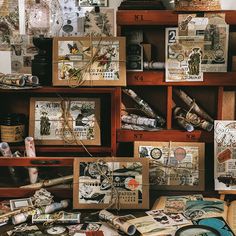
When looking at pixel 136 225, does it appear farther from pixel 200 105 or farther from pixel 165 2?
pixel 165 2

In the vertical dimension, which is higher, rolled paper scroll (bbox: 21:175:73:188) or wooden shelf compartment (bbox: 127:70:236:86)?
wooden shelf compartment (bbox: 127:70:236:86)

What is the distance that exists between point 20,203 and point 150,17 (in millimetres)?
883

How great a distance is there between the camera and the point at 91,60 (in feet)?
5.24

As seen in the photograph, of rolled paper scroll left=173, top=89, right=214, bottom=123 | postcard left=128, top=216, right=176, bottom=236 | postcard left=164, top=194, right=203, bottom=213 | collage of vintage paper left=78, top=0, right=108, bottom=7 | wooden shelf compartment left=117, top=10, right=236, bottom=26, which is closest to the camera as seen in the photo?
postcard left=128, top=216, right=176, bottom=236

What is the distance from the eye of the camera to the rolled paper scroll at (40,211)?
1.40 m

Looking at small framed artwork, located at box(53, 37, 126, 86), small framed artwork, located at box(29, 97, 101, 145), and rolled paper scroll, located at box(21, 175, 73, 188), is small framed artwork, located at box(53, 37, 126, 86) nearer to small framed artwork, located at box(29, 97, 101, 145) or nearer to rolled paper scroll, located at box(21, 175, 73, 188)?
small framed artwork, located at box(29, 97, 101, 145)

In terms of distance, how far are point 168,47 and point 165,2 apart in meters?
0.24

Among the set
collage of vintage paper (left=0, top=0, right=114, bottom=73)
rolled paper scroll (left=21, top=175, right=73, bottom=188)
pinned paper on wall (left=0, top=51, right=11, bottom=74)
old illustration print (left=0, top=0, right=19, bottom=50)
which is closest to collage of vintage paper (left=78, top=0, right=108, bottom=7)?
collage of vintage paper (left=0, top=0, right=114, bottom=73)

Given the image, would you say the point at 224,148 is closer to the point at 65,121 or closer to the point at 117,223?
the point at 117,223

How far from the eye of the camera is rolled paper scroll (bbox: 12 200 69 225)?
1.40 meters

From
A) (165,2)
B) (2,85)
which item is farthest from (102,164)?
(165,2)

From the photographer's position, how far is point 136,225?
1.36 metres

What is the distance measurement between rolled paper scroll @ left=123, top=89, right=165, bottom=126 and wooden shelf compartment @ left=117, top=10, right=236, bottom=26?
0.96ft

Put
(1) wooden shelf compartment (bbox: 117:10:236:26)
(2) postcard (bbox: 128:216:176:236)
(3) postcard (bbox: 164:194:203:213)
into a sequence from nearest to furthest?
(2) postcard (bbox: 128:216:176:236) < (3) postcard (bbox: 164:194:203:213) < (1) wooden shelf compartment (bbox: 117:10:236:26)
